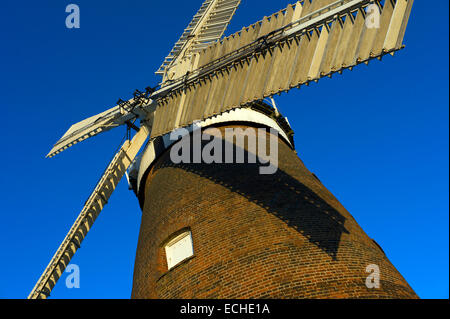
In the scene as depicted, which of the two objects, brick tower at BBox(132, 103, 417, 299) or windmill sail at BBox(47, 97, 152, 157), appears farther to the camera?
windmill sail at BBox(47, 97, 152, 157)

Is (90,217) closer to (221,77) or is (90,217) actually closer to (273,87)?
(221,77)

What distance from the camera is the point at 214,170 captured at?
8984 millimetres

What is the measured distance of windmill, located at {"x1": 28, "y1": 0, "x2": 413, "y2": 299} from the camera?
22.3 ft

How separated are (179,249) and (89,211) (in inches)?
173

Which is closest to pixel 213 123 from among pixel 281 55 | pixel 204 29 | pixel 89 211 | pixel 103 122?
pixel 281 55

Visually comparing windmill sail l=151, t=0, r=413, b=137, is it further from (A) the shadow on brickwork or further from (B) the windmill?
(A) the shadow on brickwork

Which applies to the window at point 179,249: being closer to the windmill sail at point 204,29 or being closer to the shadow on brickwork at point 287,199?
the shadow on brickwork at point 287,199

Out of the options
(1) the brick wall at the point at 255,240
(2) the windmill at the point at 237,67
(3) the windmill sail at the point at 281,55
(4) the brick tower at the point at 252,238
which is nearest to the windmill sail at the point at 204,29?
(2) the windmill at the point at 237,67

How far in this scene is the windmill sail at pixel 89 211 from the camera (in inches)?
459

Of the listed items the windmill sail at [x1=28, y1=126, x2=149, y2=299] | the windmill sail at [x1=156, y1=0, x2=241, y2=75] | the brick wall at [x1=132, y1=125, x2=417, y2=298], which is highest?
the windmill sail at [x1=156, y1=0, x2=241, y2=75]

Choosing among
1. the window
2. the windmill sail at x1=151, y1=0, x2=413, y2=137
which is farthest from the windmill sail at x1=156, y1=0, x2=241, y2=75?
the window

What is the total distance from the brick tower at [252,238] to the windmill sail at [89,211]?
78.5 inches
